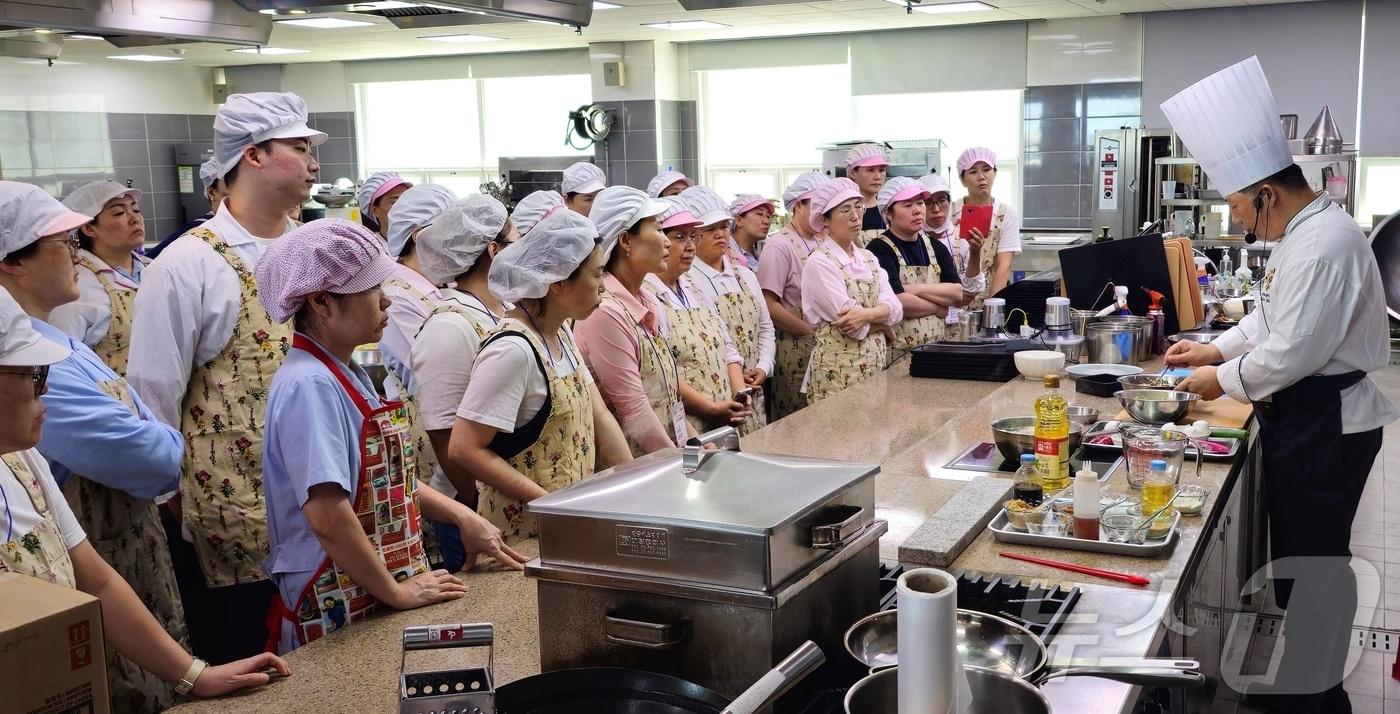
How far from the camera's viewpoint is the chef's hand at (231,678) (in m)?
1.76

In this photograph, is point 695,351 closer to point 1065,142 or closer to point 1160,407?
point 1160,407

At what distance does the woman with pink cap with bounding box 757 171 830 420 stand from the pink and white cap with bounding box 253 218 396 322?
11.2ft

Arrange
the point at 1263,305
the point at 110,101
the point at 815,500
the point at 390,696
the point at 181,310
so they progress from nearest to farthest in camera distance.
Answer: the point at 815,500
the point at 390,696
the point at 181,310
the point at 1263,305
the point at 110,101

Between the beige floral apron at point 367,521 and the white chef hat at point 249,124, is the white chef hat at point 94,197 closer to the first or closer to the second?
the white chef hat at point 249,124

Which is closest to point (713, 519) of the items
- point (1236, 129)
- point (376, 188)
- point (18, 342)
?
point (18, 342)

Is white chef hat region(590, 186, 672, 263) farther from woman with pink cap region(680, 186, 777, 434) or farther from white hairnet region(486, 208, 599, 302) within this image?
woman with pink cap region(680, 186, 777, 434)

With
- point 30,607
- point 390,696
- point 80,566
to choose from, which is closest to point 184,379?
point 80,566

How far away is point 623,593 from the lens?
1584mm

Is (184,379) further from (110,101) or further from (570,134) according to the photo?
(110,101)

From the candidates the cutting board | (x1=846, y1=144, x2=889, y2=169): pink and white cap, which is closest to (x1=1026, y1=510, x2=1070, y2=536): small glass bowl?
the cutting board

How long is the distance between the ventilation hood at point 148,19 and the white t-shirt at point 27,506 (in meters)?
2.76

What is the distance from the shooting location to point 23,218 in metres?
2.66

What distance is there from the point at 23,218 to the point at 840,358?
3.01 metres

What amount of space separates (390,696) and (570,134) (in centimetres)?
982
